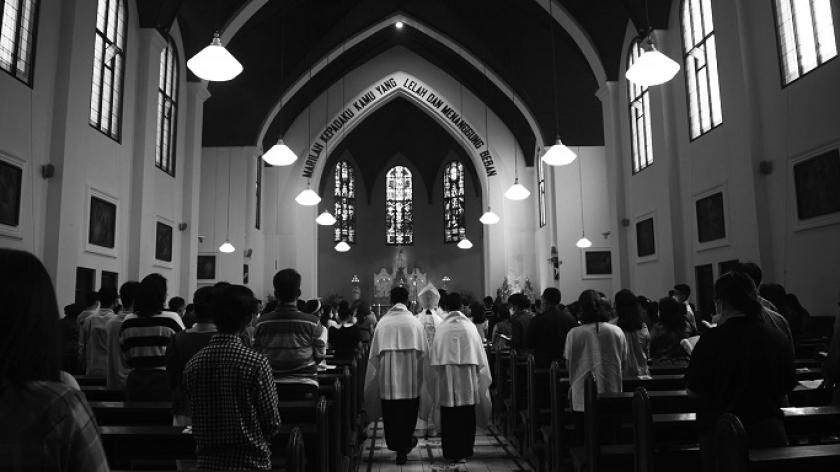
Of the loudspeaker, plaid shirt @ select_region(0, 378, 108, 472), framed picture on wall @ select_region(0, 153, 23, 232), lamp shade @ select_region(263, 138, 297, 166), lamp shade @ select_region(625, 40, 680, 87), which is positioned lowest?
plaid shirt @ select_region(0, 378, 108, 472)

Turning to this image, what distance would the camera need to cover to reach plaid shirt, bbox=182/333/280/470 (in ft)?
8.22

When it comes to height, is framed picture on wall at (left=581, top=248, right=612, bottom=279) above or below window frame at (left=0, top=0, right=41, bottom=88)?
below

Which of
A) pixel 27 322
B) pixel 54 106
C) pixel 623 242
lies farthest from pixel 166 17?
pixel 27 322

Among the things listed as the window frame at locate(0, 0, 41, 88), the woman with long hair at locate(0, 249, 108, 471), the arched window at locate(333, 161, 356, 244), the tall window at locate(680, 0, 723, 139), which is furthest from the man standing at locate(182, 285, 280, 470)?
the arched window at locate(333, 161, 356, 244)

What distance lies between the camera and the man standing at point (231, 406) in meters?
2.51

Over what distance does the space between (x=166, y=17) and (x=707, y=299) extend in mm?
11862

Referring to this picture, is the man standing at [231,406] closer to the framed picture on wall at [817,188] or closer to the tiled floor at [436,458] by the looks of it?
the tiled floor at [436,458]

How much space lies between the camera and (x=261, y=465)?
2566 mm

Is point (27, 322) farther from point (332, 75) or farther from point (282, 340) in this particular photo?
point (332, 75)

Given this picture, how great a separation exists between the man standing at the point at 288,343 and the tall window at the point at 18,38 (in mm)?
6588

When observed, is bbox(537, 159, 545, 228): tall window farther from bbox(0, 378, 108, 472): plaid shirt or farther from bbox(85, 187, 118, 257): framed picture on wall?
bbox(0, 378, 108, 472): plaid shirt

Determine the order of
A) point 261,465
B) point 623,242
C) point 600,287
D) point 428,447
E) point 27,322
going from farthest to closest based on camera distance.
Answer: point 600,287 < point 623,242 < point 428,447 < point 261,465 < point 27,322

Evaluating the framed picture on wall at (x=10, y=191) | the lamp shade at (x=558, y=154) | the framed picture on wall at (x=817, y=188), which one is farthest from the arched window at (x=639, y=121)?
the framed picture on wall at (x=10, y=191)

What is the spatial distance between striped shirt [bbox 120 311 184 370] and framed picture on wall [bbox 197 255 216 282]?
13643mm
